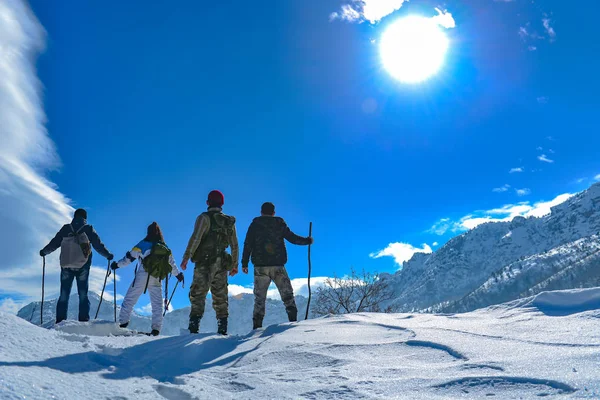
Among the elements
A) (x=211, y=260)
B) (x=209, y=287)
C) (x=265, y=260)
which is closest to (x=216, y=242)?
(x=211, y=260)

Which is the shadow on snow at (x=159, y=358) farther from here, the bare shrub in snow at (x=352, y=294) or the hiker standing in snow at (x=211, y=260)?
the bare shrub in snow at (x=352, y=294)

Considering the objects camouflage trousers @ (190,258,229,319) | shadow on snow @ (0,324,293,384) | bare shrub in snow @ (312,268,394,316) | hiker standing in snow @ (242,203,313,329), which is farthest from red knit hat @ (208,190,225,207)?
bare shrub in snow @ (312,268,394,316)

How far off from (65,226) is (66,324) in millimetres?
3184

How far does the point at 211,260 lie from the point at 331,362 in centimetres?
397

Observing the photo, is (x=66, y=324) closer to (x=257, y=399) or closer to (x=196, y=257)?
(x=196, y=257)

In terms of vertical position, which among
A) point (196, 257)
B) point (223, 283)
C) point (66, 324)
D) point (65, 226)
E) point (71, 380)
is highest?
point (65, 226)

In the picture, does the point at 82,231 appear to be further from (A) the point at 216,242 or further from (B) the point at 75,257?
(A) the point at 216,242

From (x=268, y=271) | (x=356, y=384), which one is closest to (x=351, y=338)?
(x=356, y=384)

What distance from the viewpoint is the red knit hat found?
280 inches

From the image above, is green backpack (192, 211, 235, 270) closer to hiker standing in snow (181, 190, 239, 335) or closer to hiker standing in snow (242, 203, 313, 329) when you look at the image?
hiker standing in snow (181, 190, 239, 335)

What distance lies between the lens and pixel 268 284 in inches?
287

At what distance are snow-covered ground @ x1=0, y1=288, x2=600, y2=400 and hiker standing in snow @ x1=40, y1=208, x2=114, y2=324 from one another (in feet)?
13.3

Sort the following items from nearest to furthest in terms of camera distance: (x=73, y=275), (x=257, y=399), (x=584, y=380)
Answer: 1. (x=584, y=380)
2. (x=257, y=399)
3. (x=73, y=275)

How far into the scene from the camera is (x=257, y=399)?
250 centimetres
